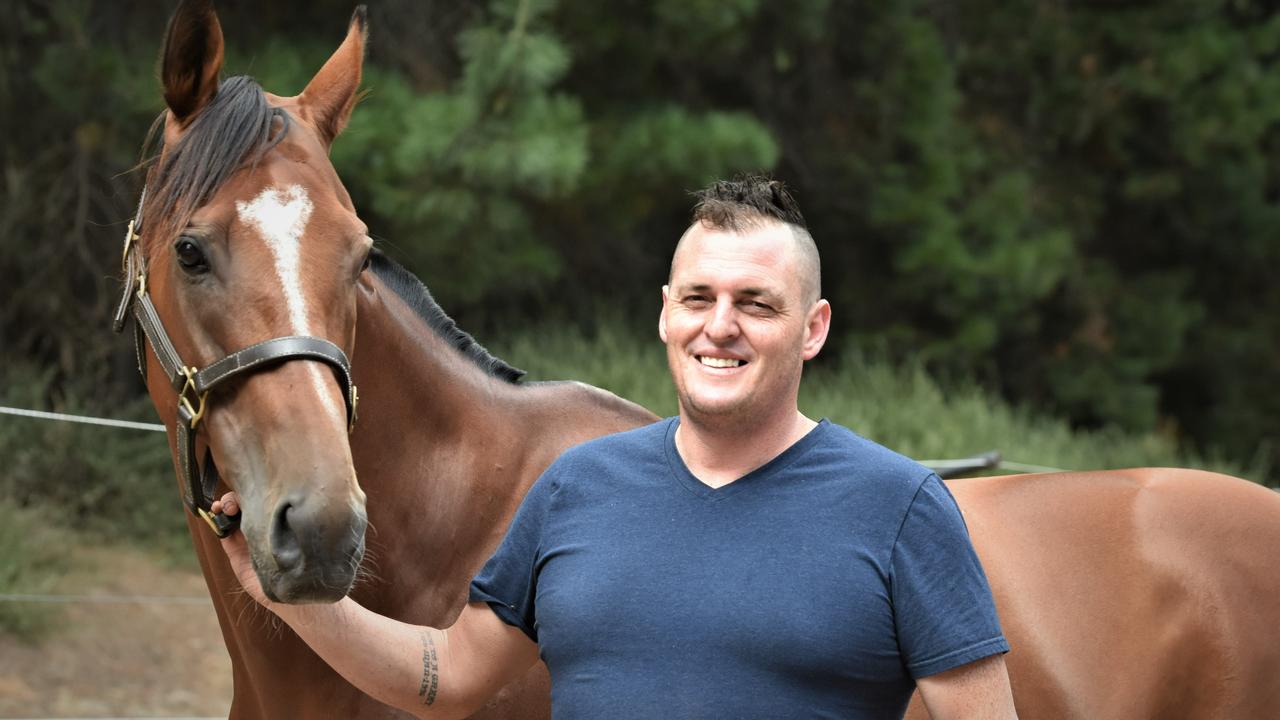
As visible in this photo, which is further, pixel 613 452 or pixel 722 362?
pixel 613 452

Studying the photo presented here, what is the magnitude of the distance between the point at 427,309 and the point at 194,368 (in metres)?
0.67

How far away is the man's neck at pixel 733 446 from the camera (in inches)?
74.8

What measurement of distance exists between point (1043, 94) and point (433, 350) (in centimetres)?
1041

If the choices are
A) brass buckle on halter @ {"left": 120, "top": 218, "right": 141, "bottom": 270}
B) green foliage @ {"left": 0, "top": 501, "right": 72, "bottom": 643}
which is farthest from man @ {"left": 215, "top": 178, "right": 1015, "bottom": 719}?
green foliage @ {"left": 0, "top": 501, "right": 72, "bottom": 643}

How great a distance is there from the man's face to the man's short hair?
0.04 feet

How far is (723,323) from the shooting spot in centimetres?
187

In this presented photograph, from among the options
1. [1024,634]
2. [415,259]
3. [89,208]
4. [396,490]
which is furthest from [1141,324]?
[396,490]

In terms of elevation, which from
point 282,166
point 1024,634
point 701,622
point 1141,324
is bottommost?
point 1141,324

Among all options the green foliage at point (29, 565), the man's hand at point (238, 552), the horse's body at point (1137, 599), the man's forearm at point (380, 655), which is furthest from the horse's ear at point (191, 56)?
the green foliage at point (29, 565)

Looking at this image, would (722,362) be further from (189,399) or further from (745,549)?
(189,399)

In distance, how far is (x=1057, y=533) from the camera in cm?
308

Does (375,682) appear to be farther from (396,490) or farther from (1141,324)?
(1141,324)

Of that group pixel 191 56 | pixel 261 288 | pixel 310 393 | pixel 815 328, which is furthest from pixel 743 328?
pixel 191 56

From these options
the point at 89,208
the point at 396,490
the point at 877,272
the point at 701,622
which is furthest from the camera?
the point at 877,272
